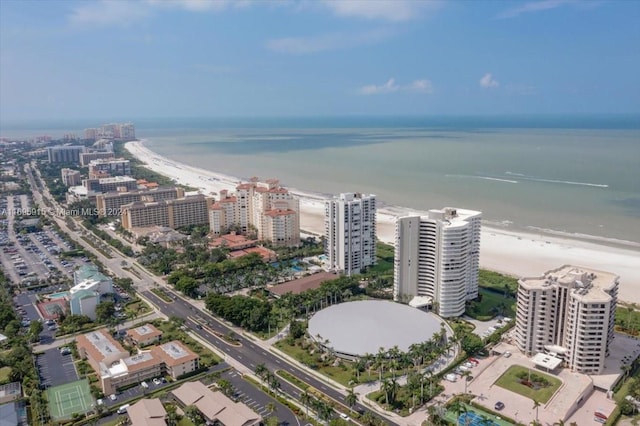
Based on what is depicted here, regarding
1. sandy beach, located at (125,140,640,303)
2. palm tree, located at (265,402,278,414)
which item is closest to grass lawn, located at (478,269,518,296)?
sandy beach, located at (125,140,640,303)

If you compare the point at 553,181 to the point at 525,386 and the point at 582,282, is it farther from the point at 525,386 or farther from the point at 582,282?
the point at 525,386

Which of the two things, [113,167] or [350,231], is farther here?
[113,167]

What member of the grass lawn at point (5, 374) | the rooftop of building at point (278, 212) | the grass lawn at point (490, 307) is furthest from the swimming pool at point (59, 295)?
the grass lawn at point (490, 307)

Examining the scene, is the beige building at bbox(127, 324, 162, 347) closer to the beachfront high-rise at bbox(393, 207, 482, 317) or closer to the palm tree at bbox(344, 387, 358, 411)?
the palm tree at bbox(344, 387, 358, 411)

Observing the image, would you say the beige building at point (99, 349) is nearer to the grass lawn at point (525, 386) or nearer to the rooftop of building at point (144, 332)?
the rooftop of building at point (144, 332)

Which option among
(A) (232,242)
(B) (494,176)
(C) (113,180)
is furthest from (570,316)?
(C) (113,180)

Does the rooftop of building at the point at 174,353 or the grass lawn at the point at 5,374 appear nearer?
the grass lawn at the point at 5,374

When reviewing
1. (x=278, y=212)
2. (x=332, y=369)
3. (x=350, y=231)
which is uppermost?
(x=350, y=231)
